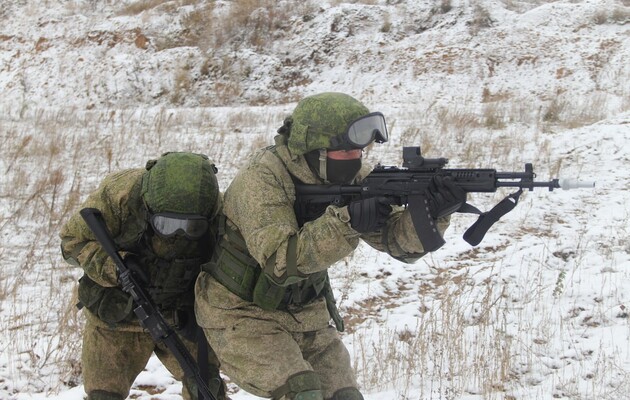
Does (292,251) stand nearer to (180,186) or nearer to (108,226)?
(180,186)

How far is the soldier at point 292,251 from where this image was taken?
7.13 feet

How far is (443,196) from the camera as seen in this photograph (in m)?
2.25

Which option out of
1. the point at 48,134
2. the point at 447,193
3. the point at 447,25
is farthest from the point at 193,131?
the point at 447,25

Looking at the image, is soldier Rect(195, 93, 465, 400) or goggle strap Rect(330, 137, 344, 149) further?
goggle strap Rect(330, 137, 344, 149)

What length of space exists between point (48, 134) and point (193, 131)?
2063mm

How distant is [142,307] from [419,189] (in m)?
1.36

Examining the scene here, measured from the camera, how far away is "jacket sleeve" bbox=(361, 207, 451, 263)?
2.45 m

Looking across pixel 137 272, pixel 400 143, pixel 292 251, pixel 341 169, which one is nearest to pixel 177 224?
pixel 137 272

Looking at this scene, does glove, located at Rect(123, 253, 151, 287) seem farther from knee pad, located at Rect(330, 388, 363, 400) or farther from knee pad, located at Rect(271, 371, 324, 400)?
knee pad, located at Rect(330, 388, 363, 400)

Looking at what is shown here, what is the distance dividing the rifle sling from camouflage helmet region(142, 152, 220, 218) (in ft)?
3.67

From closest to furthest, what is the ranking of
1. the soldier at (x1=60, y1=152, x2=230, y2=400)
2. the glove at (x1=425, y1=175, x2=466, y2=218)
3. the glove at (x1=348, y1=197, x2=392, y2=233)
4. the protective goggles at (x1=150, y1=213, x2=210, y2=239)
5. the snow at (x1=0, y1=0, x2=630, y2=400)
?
the glove at (x1=348, y1=197, x2=392, y2=233) → the glove at (x1=425, y1=175, x2=466, y2=218) → the protective goggles at (x1=150, y1=213, x2=210, y2=239) → the soldier at (x1=60, y1=152, x2=230, y2=400) → the snow at (x1=0, y1=0, x2=630, y2=400)

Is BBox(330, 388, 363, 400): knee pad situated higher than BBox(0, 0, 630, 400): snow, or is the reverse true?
BBox(330, 388, 363, 400): knee pad

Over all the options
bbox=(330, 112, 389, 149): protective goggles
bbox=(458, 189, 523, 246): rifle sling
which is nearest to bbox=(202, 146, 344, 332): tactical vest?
bbox=(330, 112, 389, 149): protective goggles

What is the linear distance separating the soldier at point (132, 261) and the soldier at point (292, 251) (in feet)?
0.55
